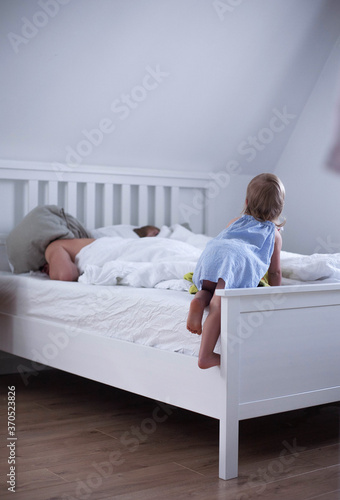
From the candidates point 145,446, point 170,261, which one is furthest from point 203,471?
point 170,261

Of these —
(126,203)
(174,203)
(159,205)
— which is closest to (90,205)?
(126,203)

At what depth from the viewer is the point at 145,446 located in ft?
6.56

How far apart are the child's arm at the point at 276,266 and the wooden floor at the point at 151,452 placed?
0.53 meters

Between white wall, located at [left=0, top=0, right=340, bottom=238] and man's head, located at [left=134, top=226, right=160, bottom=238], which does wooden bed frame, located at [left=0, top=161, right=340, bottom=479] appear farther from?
white wall, located at [left=0, top=0, right=340, bottom=238]

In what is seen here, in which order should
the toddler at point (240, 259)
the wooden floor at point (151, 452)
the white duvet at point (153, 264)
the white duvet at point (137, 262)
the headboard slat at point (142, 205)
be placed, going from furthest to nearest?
the headboard slat at point (142, 205) < the white duvet at point (137, 262) < the white duvet at point (153, 264) < the toddler at point (240, 259) < the wooden floor at point (151, 452)

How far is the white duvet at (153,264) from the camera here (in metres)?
2.14

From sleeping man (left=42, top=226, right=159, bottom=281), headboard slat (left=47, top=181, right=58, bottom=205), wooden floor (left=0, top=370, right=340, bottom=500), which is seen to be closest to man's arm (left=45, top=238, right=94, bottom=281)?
sleeping man (left=42, top=226, right=159, bottom=281)

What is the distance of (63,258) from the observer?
8.80ft

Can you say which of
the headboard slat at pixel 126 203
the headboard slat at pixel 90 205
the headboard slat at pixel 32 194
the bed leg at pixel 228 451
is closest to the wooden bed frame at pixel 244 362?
the bed leg at pixel 228 451

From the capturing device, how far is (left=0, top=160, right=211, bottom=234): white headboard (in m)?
3.13

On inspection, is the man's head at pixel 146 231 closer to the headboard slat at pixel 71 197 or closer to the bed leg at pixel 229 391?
the headboard slat at pixel 71 197

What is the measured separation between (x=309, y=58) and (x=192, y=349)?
226 centimetres

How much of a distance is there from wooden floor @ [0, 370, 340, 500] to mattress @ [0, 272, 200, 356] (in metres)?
0.33

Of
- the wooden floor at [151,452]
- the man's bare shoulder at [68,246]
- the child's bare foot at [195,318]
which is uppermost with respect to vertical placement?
the man's bare shoulder at [68,246]
